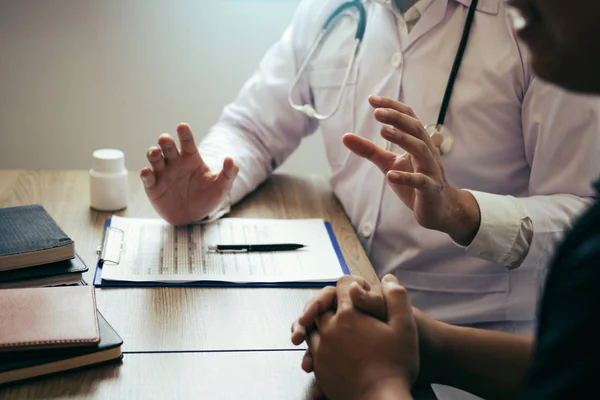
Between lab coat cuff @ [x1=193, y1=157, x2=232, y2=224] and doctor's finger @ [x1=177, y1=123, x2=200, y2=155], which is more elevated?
doctor's finger @ [x1=177, y1=123, x2=200, y2=155]

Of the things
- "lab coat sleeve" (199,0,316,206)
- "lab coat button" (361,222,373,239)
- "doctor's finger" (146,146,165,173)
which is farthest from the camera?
"lab coat sleeve" (199,0,316,206)

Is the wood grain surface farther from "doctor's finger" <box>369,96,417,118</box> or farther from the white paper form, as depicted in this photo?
"doctor's finger" <box>369,96,417,118</box>

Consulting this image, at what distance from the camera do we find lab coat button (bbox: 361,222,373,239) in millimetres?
1333

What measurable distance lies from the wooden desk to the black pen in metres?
0.10

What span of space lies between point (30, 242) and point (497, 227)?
702 millimetres

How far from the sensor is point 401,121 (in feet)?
3.33

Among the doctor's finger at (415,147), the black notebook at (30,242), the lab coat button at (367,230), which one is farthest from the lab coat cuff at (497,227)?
the black notebook at (30,242)

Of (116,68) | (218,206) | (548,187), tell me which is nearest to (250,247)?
(218,206)

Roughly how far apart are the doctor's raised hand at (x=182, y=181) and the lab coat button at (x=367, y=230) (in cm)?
27

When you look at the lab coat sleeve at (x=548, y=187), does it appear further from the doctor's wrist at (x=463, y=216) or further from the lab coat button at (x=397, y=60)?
the lab coat button at (x=397, y=60)

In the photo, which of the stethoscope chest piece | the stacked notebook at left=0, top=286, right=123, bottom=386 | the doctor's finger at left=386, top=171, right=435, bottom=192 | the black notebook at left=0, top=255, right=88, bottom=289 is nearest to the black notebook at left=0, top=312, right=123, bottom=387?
the stacked notebook at left=0, top=286, right=123, bottom=386

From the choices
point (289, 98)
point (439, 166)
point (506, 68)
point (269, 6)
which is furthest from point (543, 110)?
point (269, 6)

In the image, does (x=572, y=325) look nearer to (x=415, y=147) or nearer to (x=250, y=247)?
(x=415, y=147)

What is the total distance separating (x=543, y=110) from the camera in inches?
45.5
